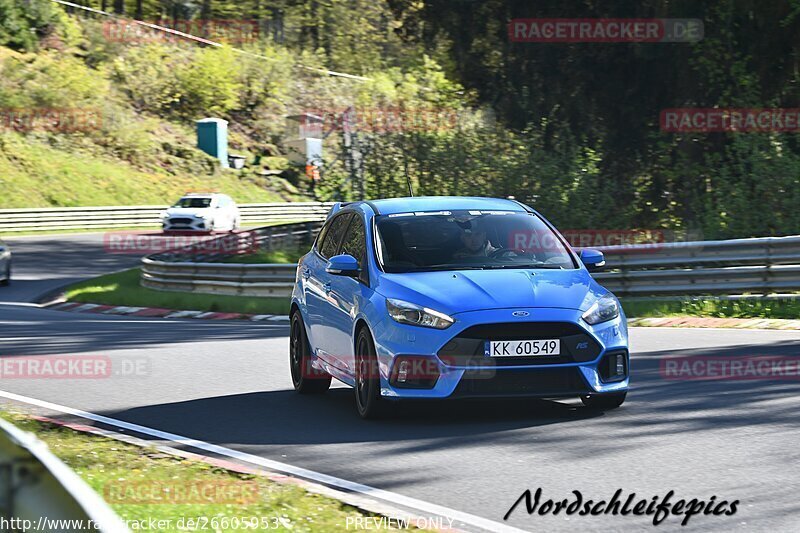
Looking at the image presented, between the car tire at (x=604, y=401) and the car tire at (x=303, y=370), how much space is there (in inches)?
95.1

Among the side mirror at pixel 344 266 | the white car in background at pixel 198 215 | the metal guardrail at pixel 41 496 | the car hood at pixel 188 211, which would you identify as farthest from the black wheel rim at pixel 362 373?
the car hood at pixel 188 211

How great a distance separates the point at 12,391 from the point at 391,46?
343 ft

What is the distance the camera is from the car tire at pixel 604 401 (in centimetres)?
998

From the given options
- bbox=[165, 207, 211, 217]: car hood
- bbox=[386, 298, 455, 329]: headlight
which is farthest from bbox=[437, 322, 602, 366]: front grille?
bbox=[165, 207, 211, 217]: car hood

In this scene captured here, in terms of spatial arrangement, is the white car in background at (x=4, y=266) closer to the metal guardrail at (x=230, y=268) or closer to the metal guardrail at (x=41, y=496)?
the metal guardrail at (x=230, y=268)

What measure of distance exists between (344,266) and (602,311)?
→ 2.00m

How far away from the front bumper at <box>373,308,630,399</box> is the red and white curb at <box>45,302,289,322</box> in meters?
11.8

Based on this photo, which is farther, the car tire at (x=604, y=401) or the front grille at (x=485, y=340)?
the car tire at (x=604, y=401)

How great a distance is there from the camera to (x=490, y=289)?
975 cm

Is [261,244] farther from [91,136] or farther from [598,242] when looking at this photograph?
[91,136]

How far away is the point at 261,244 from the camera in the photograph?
32156 millimetres

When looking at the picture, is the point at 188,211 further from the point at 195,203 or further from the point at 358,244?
the point at 358,244

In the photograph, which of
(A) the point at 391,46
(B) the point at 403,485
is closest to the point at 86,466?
(B) the point at 403,485

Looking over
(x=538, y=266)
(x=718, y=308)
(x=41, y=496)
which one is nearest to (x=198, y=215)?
(x=718, y=308)
